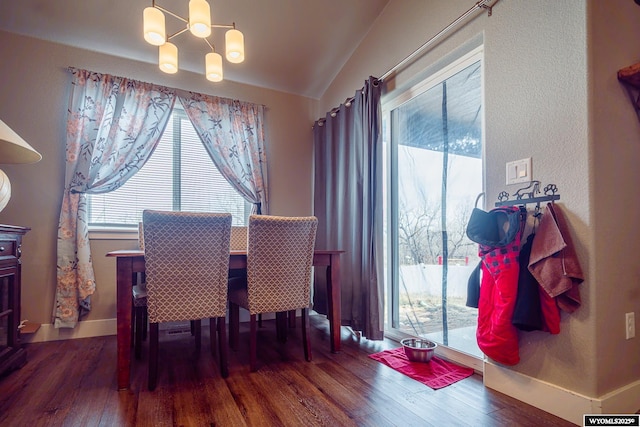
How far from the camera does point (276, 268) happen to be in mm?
2178

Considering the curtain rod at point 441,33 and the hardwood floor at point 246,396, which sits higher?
the curtain rod at point 441,33

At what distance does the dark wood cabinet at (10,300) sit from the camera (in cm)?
198

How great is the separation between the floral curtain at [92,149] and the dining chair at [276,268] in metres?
1.44

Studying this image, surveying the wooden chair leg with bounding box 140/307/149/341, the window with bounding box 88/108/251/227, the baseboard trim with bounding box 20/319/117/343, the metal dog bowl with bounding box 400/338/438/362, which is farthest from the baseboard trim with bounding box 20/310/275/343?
the metal dog bowl with bounding box 400/338/438/362

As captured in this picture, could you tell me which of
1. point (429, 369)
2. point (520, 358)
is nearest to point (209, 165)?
point (429, 369)

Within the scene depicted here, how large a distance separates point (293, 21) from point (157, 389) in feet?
9.65

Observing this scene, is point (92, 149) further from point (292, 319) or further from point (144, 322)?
point (292, 319)

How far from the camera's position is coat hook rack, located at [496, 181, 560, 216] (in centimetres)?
163

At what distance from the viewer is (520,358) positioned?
173 centimetres

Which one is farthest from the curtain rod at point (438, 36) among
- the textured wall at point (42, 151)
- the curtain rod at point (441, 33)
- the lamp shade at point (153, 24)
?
the textured wall at point (42, 151)

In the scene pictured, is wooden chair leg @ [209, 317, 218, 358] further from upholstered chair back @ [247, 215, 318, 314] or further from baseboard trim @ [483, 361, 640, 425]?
baseboard trim @ [483, 361, 640, 425]

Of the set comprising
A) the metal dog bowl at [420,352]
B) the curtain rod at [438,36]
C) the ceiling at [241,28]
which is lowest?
the metal dog bowl at [420,352]

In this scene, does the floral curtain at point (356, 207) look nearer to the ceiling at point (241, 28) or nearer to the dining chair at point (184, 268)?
the ceiling at point (241, 28)

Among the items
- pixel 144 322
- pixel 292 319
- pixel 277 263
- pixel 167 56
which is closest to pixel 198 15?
pixel 167 56
